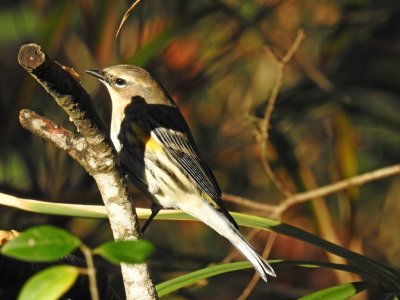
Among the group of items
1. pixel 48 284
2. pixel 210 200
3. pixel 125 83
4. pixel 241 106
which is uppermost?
pixel 241 106

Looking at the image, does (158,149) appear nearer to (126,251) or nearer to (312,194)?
→ (312,194)

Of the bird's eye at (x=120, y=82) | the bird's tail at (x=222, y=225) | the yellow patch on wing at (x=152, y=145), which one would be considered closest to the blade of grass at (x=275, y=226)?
the bird's tail at (x=222, y=225)

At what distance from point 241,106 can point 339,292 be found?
2129 mm

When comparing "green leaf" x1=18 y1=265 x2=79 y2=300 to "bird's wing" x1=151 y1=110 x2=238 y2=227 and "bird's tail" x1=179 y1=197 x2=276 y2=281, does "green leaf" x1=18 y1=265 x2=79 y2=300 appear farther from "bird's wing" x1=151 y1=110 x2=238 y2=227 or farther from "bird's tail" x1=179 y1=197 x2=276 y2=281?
"bird's wing" x1=151 y1=110 x2=238 y2=227

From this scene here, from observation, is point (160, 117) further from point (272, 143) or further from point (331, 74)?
point (331, 74)

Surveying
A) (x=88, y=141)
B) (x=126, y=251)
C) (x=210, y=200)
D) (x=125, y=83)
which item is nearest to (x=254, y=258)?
(x=210, y=200)

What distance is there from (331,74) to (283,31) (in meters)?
0.32

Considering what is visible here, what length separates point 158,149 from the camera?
127 inches

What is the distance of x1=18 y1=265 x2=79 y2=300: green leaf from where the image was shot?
99cm

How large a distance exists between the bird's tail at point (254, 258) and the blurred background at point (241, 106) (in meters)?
0.52

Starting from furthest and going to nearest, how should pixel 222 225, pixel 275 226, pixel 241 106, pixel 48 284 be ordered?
pixel 241 106
pixel 222 225
pixel 275 226
pixel 48 284

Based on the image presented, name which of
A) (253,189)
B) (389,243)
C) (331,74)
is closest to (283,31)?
(331,74)

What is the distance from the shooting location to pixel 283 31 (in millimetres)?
4340

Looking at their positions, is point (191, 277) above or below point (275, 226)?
below
